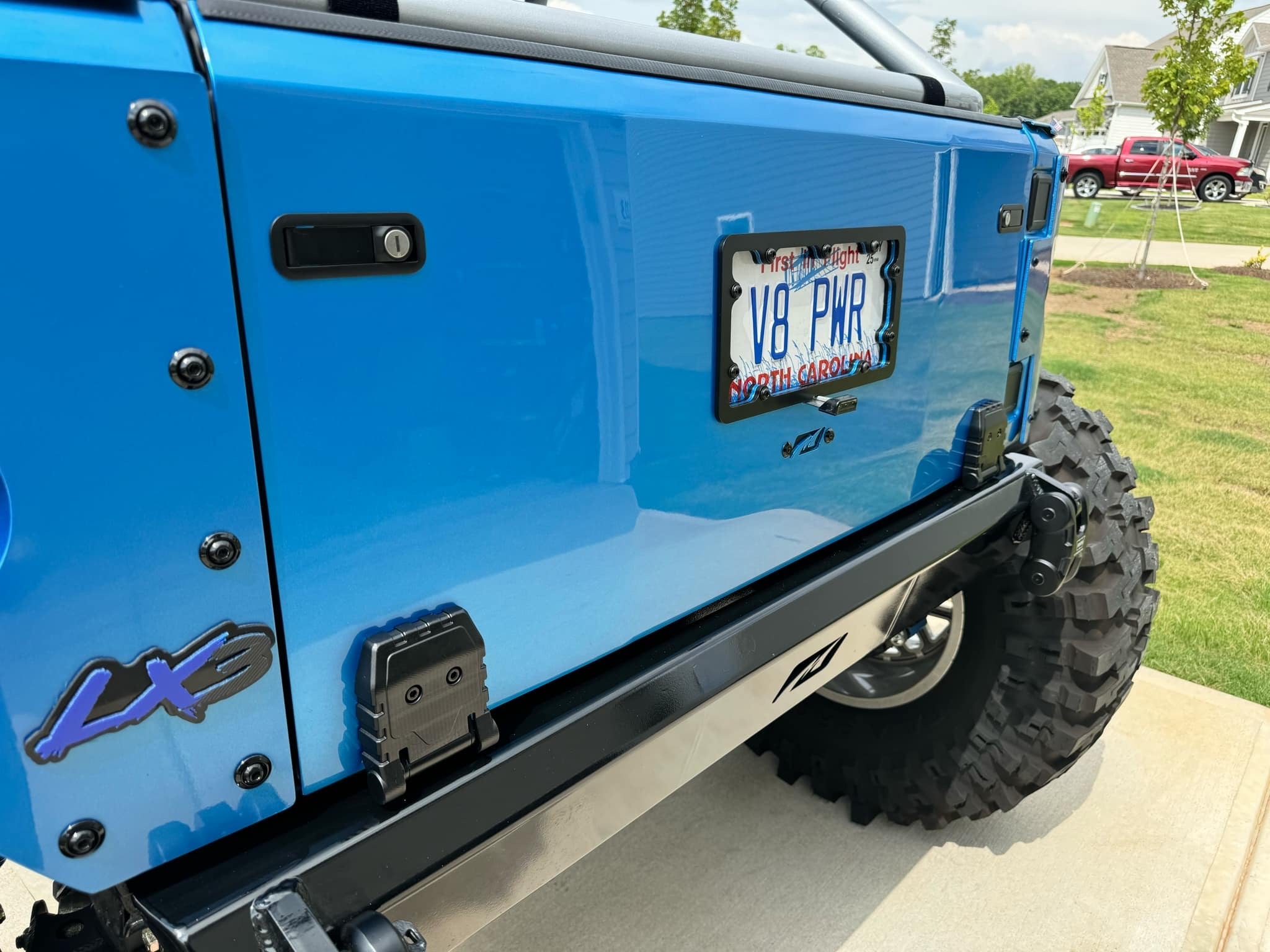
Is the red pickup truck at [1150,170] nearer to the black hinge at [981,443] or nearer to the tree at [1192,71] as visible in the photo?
the tree at [1192,71]

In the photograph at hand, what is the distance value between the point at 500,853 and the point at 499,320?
26.3 inches

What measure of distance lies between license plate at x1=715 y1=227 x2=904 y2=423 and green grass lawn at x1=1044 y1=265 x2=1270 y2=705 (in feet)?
8.29

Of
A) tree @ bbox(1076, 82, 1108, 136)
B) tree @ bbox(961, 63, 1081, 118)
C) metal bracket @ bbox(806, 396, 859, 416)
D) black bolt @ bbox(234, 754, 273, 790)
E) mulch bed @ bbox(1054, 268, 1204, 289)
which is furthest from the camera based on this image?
tree @ bbox(961, 63, 1081, 118)

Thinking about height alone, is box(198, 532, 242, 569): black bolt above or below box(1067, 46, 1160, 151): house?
below

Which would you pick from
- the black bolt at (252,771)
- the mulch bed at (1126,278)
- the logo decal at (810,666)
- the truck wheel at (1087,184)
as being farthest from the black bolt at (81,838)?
the truck wheel at (1087,184)

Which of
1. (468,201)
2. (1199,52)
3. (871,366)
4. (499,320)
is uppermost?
(1199,52)

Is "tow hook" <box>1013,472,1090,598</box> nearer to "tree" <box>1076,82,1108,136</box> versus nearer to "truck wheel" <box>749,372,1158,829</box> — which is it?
"truck wheel" <box>749,372,1158,829</box>

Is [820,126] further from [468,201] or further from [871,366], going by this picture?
[468,201]

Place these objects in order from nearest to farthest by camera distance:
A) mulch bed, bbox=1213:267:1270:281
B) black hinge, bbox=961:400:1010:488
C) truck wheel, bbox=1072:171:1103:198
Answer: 1. black hinge, bbox=961:400:1010:488
2. mulch bed, bbox=1213:267:1270:281
3. truck wheel, bbox=1072:171:1103:198

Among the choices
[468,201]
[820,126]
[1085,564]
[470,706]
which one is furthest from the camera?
[1085,564]

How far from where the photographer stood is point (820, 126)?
1.44m

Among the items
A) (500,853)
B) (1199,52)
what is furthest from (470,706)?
(1199,52)

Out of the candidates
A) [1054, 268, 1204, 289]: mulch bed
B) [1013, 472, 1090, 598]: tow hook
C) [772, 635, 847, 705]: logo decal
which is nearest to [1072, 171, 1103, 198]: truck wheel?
[1054, 268, 1204, 289]: mulch bed

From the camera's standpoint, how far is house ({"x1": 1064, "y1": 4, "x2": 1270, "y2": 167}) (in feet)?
128
